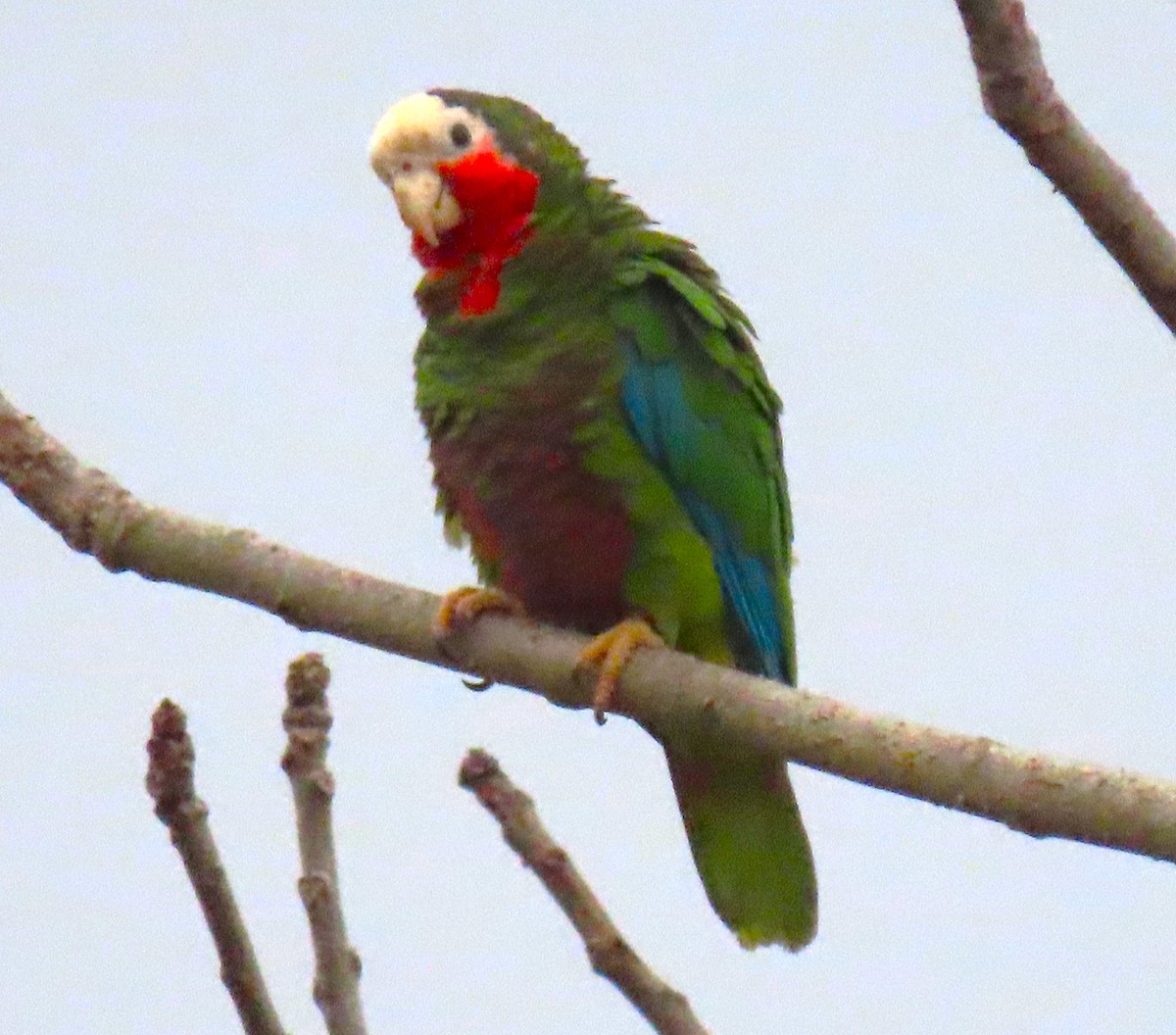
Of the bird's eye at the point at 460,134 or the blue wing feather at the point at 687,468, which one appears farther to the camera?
the bird's eye at the point at 460,134

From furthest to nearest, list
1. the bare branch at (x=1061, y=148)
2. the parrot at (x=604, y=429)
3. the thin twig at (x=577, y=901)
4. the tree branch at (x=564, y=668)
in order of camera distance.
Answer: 1. the parrot at (x=604, y=429)
2. the thin twig at (x=577, y=901)
3. the tree branch at (x=564, y=668)
4. the bare branch at (x=1061, y=148)

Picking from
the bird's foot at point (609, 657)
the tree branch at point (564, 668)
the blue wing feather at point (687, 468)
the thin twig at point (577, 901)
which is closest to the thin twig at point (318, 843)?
the thin twig at point (577, 901)

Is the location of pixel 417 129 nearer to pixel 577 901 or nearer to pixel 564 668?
pixel 564 668

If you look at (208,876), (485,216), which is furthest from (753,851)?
(208,876)

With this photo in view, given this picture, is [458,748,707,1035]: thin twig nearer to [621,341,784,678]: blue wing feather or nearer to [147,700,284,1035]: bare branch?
[147,700,284,1035]: bare branch

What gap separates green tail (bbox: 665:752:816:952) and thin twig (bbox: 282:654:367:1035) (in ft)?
4.52

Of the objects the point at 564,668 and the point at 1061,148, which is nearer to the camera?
the point at 1061,148

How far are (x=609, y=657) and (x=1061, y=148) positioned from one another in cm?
114

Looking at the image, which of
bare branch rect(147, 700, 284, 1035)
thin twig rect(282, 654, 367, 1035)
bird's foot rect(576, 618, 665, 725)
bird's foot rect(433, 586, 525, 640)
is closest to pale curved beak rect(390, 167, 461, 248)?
bird's foot rect(433, 586, 525, 640)

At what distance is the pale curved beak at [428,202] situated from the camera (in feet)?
11.2

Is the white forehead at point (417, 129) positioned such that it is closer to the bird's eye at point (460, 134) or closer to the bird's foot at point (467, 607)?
the bird's eye at point (460, 134)

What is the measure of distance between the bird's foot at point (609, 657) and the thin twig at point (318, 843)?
60cm

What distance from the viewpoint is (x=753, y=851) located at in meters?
3.47

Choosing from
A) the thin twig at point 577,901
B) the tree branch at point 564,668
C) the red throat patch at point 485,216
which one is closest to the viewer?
the tree branch at point 564,668
